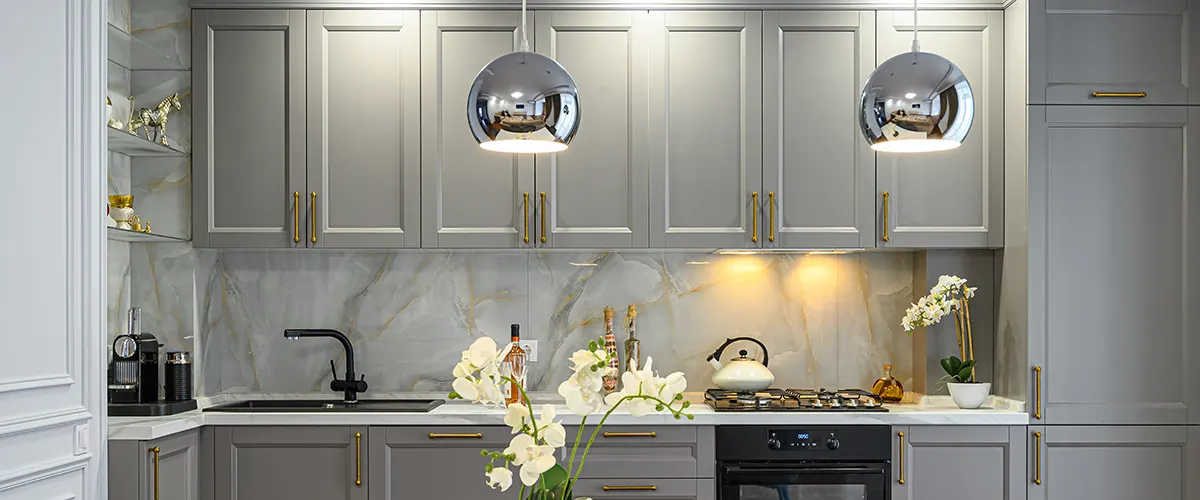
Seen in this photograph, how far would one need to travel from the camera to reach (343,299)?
12.7 ft

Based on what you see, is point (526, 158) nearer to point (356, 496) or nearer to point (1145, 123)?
point (356, 496)

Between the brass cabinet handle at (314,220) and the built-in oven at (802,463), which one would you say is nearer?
the built-in oven at (802,463)

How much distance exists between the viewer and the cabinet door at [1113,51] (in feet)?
11.0

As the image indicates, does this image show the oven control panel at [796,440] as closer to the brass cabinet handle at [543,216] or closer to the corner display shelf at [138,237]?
the brass cabinet handle at [543,216]

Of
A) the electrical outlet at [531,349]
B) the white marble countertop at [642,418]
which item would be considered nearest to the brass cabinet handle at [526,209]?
the electrical outlet at [531,349]

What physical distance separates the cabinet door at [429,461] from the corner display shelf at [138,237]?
1.00 metres

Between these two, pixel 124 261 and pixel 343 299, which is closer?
pixel 124 261

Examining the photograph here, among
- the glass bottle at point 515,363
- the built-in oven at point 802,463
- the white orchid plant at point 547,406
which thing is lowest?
the built-in oven at point 802,463

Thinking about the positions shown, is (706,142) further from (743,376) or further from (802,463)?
(802,463)

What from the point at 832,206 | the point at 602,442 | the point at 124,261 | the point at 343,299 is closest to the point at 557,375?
the point at 602,442

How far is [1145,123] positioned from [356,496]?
2.97 metres

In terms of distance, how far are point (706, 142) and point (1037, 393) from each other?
142 cm

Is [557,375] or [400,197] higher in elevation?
[400,197]

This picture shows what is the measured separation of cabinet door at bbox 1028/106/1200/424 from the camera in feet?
10.9
